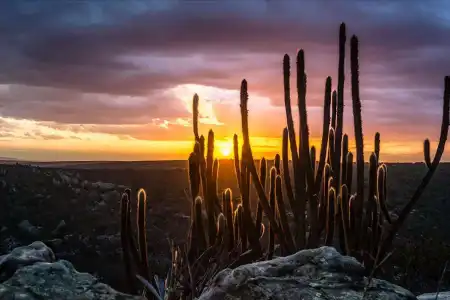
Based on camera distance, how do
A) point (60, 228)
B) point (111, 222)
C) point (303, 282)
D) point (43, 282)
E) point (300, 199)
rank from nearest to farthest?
point (303, 282), point (43, 282), point (300, 199), point (60, 228), point (111, 222)

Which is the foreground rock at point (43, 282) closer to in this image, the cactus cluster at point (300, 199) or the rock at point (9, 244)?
the cactus cluster at point (300, 199)

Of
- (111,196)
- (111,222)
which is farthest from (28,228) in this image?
(111,196)

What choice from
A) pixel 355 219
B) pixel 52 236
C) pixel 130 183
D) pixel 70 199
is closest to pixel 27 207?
pixel 70 199

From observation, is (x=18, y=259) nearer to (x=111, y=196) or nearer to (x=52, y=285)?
(x=52, y=285)

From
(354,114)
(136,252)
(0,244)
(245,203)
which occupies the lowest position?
(0,244)

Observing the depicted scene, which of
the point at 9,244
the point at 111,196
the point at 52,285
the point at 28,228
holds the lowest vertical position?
the point at 9,244

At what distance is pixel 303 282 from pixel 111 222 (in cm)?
1811

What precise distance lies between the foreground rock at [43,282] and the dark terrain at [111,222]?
667 centimetres

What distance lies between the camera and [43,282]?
375 centimetres

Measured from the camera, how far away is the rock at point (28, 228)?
61.3ft

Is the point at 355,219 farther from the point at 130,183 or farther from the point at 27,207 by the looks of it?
the point at 130,183

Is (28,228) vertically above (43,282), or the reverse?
(43,282)

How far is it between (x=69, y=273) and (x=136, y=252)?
172 centimetres

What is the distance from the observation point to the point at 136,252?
570 cm
